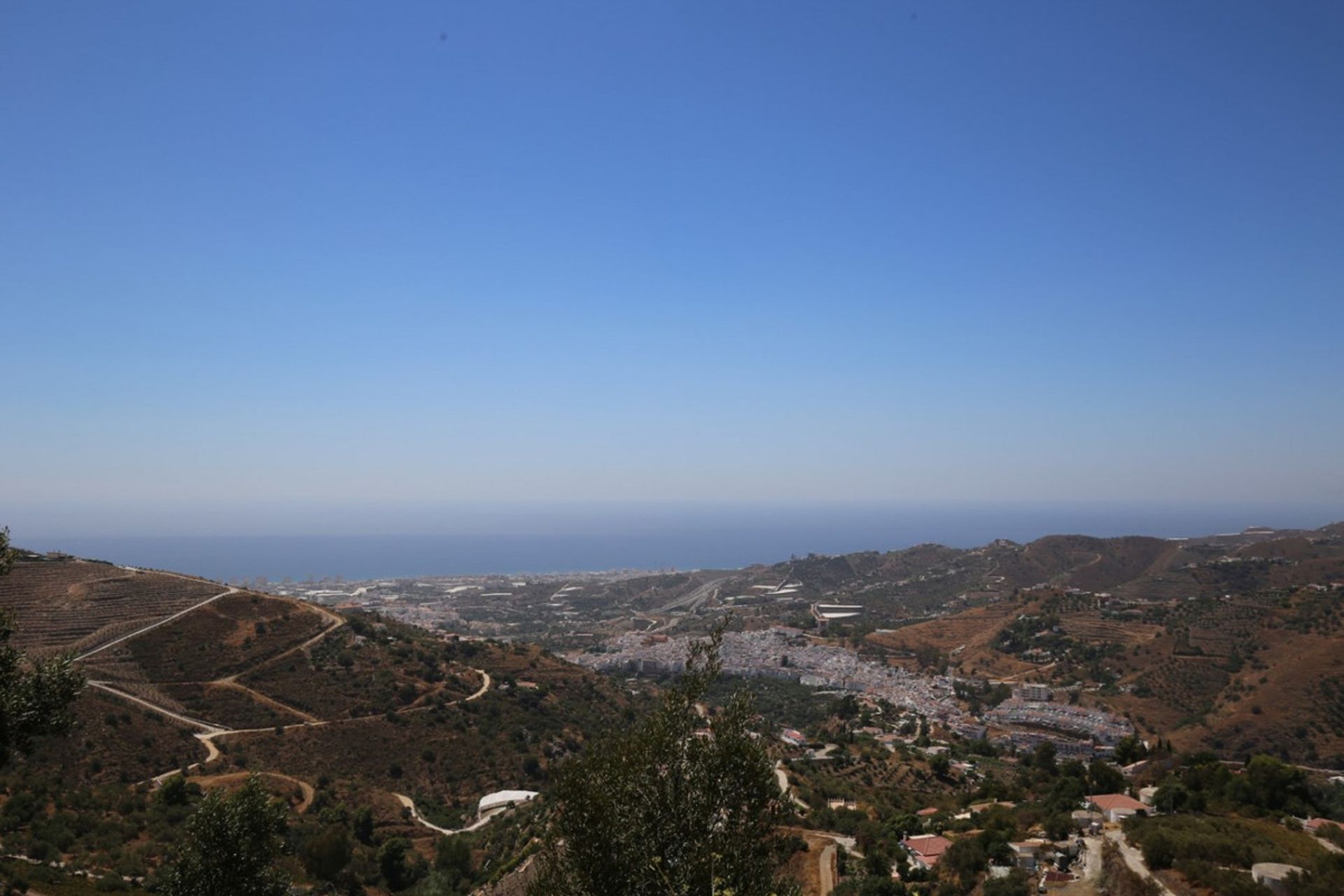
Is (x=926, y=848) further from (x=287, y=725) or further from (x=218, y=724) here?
(x=218, y=724)

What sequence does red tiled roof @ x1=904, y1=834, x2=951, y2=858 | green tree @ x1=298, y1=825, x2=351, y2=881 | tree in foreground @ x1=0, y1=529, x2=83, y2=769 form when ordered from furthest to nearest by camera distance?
red tiled roof @ x1=904, y1=834, x2=951, y2=858 → green tree @ x1=298, y1=825, x2=351, y2=881 → tree in foreground @ x1=0, y1=529, x2=83, y2=769

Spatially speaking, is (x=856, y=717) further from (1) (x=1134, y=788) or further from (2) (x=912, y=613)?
(2) (x=912, y=613)

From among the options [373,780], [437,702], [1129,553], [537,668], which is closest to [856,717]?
[537,668]

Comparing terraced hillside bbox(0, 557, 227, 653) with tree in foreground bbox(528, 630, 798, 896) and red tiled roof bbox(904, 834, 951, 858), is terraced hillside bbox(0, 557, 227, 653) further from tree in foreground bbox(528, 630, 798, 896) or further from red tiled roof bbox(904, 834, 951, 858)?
red tiled roof bbox(904, 834, 951, 858)

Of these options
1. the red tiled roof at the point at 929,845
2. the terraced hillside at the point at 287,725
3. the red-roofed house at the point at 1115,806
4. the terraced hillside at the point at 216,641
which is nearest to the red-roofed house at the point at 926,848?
the red tiled roof at the point at 929,845

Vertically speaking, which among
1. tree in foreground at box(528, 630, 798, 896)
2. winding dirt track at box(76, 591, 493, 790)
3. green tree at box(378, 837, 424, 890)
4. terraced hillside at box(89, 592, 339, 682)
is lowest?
green tree at box(378, 837, 424, 890)

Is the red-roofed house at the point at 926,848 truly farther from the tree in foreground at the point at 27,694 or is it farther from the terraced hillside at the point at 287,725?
the tree in foreground at the point at 27,694

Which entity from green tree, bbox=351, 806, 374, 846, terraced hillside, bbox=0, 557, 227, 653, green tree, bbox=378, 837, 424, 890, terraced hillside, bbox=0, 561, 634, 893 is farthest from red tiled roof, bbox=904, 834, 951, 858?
terraced hillside, bbox=0, 557, 227, 653

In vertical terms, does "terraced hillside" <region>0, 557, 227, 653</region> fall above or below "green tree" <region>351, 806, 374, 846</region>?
above
